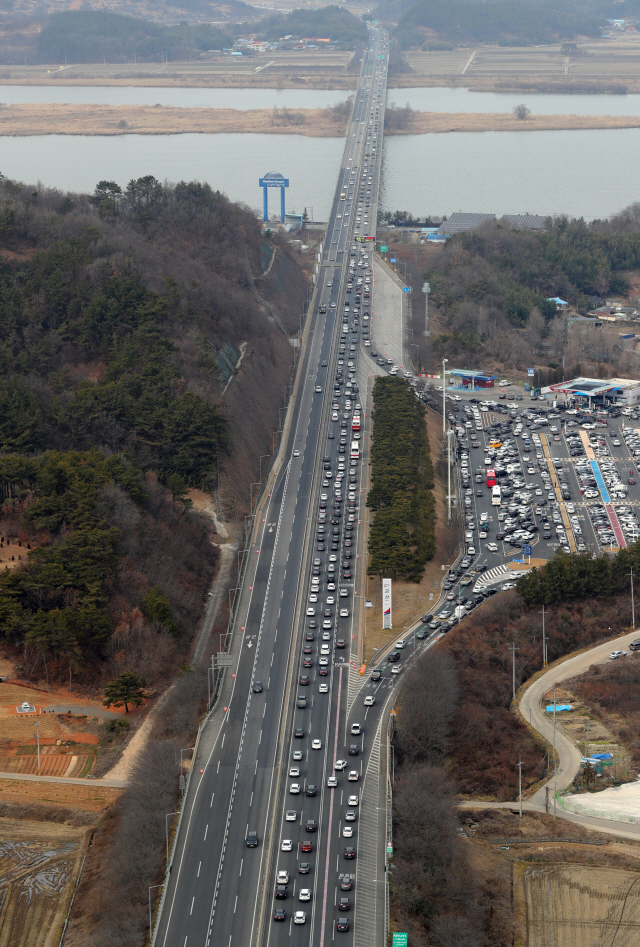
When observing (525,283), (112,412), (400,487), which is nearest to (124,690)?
(112,412)

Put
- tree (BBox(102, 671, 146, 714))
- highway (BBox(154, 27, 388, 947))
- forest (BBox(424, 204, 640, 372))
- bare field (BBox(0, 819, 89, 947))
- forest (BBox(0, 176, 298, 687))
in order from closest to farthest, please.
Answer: highway (BBox(154, 27, 388, 947)) < bare field (BBox(0, 819, 89, 947)) < tree (BBox(102, 671, 146, 714)) < forest (BBox(0, 176, 298, 687)) < forest (BBox(424, 204, 640, 372))

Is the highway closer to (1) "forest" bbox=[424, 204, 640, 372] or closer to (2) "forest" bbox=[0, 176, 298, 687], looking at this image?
(2) "forest" bbox=[0, 176, 298, 687]

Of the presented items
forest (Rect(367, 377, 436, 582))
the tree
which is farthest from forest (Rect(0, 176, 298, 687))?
forest (Rect(367, 377, 436, 582))

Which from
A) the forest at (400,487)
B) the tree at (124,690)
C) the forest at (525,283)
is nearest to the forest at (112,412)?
the tree at (124,690)

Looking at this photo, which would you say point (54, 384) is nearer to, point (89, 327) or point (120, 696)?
point (89, 327)

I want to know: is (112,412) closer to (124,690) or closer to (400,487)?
(400,487)
